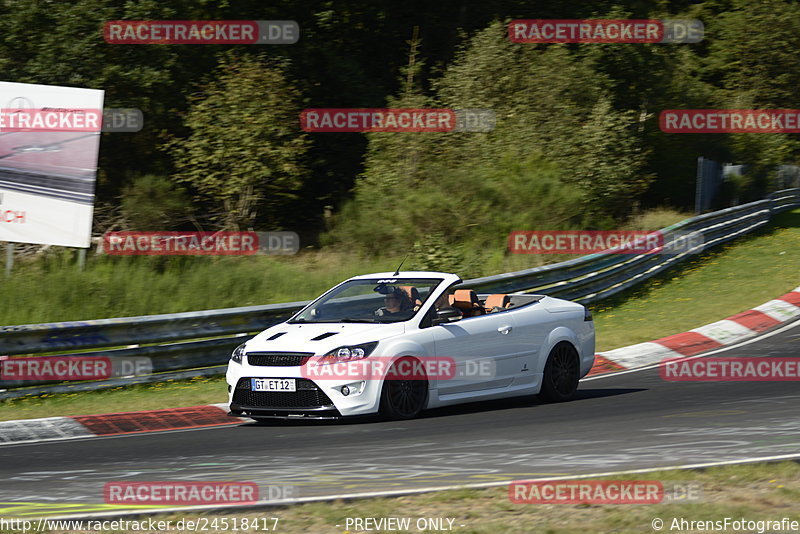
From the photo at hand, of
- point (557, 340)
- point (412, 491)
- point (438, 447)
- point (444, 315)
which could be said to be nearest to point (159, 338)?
point (444, 315)

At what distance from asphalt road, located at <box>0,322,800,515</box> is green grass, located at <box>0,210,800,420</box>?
2.13 metres

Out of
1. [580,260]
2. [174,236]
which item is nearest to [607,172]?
[580,260]

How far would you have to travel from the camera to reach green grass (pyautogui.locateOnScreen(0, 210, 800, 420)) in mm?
12156

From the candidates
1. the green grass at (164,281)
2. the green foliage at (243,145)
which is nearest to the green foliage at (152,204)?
the green foliage at (243,145)

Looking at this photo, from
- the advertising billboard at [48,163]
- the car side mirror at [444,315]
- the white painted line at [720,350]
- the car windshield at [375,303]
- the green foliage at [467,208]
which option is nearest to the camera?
the car side mirror at [444,315]

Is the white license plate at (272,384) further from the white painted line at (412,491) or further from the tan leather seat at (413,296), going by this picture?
the white painted line at (412,491)

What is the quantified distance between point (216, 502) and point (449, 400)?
182 inches

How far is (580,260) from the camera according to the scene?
1888 centimetres

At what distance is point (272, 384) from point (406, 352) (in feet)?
4.21

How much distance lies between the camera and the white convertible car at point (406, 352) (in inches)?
394

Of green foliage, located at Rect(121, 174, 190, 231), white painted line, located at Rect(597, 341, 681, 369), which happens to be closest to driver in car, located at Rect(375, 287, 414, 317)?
white painted line, located at Rect(597, 341, 681, 369)

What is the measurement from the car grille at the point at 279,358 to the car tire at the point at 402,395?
792 millimetres

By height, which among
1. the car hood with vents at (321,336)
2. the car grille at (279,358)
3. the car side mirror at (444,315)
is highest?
the car side mirror at (444,315)

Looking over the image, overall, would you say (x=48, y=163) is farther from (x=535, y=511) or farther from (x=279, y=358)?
(x=535, y=511)
